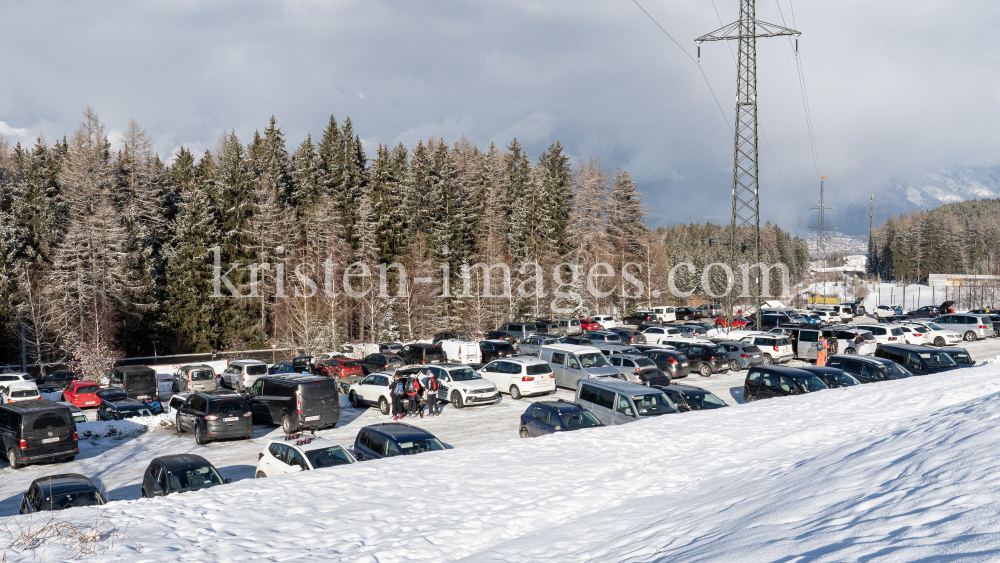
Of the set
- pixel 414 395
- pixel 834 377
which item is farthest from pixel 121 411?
pixel 834 377

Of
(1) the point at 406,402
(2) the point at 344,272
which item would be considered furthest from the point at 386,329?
(1) the point at 406,402

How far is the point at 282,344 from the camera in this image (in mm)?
50531

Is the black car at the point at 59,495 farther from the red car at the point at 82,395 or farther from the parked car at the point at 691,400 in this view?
the red car at the point at 82,395

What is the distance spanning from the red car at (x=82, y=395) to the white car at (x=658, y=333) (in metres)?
33.0

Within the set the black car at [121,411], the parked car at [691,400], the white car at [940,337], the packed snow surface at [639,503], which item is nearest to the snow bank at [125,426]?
the black car at [121,411]

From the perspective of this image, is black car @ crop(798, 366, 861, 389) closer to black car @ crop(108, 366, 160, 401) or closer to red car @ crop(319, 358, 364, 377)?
red car @ crop(319, 358, 364, 377)

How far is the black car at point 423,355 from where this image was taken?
3562cm

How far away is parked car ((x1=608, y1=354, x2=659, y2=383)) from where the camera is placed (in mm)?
26359

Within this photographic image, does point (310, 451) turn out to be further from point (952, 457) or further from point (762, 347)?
point (762, 347)

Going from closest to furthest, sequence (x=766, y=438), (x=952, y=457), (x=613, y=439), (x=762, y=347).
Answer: (x=952, y=457) < (x=766, y=438) < (x=613, y=439) < (x=762, y=347)

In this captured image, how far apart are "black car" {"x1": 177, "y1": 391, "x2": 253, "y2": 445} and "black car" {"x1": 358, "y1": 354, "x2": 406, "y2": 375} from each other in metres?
13.3

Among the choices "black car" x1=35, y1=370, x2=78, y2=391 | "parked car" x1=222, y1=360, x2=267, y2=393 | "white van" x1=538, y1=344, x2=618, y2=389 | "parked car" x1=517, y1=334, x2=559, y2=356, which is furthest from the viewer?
"parked car" x1=517, y1=334, x2=559, y2=356

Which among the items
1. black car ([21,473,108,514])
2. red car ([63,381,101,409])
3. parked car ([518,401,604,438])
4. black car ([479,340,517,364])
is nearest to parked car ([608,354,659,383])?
parked car ([518,401,604,438])

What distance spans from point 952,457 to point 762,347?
92.8ft
